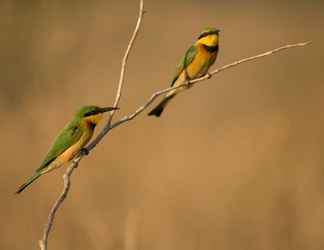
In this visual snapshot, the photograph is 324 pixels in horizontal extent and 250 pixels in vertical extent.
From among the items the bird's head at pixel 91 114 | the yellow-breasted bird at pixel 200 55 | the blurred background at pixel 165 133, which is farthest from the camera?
Answer: the blurred background at pixel 165 133

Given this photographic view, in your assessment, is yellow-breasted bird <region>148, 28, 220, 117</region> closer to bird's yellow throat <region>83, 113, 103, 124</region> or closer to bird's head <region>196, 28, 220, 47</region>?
bird's head <region>196, 28, 220, 47</region>

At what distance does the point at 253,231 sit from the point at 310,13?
1386 mm

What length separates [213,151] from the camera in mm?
3051

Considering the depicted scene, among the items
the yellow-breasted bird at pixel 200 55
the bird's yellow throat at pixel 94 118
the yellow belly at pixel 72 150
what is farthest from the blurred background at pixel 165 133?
the bird's yellow throat at pixel 94 118

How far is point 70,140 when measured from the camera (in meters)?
1.62

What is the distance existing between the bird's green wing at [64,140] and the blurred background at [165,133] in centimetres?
84

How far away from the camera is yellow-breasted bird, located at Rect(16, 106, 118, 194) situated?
1.59 meters

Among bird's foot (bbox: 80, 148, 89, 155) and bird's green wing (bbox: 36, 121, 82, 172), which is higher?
bird's green wing (bbox: 36, 121, 82, 172)

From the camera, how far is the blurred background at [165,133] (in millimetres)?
2730

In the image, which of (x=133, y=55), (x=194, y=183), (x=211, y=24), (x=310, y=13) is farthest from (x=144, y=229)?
(x=310, y=13)

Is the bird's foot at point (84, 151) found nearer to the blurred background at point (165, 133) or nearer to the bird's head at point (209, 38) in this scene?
the bird's head at point (209, 38)

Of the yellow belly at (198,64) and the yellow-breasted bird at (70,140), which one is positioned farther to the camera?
the yellow belly at (198,64)

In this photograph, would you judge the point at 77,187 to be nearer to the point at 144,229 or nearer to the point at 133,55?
the point at 144,229

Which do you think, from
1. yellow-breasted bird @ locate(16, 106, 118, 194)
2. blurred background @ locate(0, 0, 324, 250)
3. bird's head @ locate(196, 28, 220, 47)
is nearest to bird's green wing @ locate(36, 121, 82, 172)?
yellow-breasted bird @ locate(16, 106, 118, 194)
